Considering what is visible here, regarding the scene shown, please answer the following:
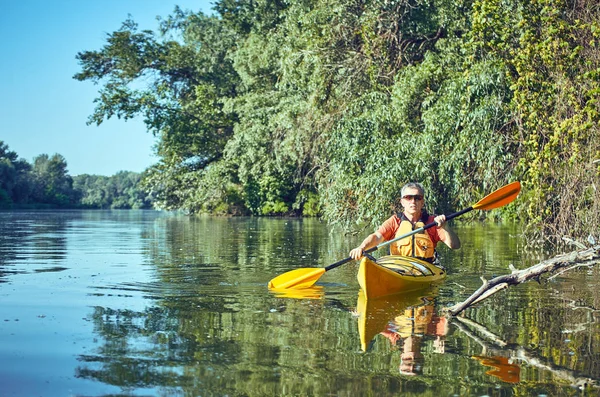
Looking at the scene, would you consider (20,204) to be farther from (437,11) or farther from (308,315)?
(308,315)

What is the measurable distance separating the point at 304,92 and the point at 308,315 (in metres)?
15.0

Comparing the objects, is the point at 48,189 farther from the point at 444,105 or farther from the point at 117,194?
the point at 444,105

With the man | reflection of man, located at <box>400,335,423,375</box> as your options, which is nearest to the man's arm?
the man

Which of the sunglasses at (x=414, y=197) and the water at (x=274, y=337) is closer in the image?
the water at (x=274, y=337)

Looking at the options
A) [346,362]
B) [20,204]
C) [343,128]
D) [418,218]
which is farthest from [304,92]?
[20,204]

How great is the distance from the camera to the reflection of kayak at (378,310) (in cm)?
587

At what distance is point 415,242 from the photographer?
9.23 metres

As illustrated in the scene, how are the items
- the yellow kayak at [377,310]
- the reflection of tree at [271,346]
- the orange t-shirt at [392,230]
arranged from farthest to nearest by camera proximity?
the orange t-shirt at [392,230] → the yellow kayak at [377,310] → the reflection of tree at [271,346]

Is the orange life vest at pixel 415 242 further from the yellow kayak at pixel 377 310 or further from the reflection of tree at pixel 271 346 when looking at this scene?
the yellow kayak at pixel 377 310

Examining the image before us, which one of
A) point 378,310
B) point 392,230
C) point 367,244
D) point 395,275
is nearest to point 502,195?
point 392,230

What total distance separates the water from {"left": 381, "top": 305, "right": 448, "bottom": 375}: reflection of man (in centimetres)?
2

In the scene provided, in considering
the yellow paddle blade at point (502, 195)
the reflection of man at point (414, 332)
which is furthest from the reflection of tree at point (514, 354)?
the yellow paddle blade at point (502, 195)

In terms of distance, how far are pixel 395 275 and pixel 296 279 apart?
111 cm

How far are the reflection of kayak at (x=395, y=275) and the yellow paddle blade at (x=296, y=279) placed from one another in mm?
517
